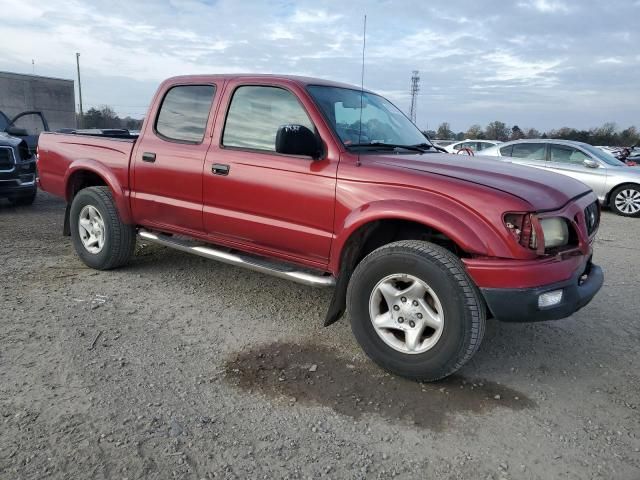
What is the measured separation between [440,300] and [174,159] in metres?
2.54

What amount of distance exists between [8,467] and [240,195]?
2247 mm

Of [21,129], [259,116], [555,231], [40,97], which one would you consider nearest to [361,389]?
[555,231]

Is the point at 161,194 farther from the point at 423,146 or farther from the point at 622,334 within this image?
the point at 622,334

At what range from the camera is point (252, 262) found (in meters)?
3.97

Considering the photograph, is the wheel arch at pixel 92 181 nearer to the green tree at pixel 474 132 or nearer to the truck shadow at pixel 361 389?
the truck shadow at pixel 361 389

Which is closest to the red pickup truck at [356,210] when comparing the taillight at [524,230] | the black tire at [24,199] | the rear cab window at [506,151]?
the taillight at [524,230]

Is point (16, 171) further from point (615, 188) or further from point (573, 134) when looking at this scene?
point (573, 134)

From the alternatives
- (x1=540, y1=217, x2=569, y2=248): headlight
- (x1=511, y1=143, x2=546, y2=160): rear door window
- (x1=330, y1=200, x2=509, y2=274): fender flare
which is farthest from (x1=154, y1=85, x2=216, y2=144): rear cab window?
(x1=511, y1=143, x2=546, y2=160): rear door window

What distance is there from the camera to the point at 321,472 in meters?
2.34

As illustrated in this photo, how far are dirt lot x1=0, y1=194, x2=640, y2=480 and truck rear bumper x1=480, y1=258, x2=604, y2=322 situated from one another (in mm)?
534

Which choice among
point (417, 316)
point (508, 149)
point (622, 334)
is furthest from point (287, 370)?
point (508, 149)

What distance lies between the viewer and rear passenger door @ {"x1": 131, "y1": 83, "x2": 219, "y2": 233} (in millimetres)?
4211

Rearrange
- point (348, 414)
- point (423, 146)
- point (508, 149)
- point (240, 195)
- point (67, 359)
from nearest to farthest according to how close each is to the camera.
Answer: point (348, 414) < point (67, 359) < point (240, 195) < point (423, 146) < point (508, 149)

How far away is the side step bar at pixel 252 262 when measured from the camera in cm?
358
